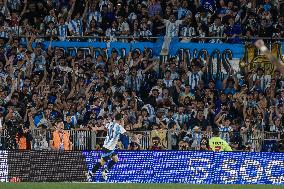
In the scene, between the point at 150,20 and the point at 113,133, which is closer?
the point at 113,133

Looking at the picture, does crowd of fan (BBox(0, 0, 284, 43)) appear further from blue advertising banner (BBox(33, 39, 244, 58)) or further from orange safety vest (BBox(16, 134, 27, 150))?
orange safety vest (BBox(16, 134, 27, 150))

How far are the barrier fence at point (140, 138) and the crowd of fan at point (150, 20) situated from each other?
18.5 feet

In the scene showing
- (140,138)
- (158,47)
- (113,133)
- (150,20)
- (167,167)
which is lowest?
(167,167)

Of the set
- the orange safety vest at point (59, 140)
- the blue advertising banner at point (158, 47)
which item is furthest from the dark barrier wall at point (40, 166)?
the blue advertising banner at point (158, 47)

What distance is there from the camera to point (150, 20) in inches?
1270

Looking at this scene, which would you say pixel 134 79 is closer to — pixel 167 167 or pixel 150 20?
pixel 150 20

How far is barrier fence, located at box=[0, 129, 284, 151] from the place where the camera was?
26.5m

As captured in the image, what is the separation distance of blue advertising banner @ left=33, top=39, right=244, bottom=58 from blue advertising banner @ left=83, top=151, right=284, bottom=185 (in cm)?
748

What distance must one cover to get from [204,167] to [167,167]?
3.37 ft

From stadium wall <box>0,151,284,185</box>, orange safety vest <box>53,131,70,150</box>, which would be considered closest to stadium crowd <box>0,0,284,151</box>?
orange safety vest <box>53,131,70,150</box>

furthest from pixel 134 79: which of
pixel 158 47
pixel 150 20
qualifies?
pixel 150 20

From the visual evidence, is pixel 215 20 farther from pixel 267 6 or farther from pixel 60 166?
pixel 60 166

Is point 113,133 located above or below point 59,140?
above

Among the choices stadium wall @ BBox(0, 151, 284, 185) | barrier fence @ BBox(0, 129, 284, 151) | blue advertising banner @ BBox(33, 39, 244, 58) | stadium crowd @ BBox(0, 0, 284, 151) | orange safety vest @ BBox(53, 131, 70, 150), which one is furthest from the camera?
blue advertising banner @ BBox(33, 39, 244, 58)
